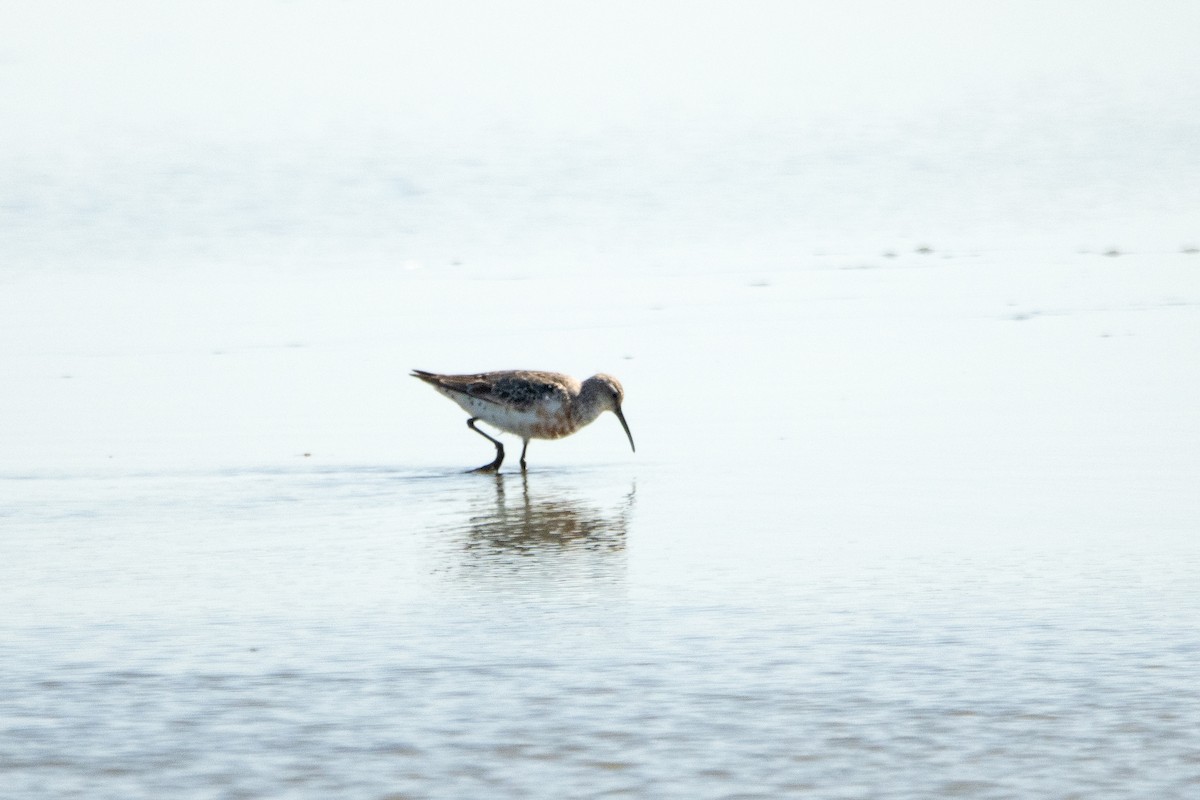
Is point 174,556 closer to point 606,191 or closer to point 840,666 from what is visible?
point 840,666

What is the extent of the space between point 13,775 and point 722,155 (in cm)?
2164

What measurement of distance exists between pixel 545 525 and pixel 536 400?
2.21m

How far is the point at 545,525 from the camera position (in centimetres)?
909

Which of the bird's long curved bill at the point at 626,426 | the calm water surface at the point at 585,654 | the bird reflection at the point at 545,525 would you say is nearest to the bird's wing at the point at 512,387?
the bird's long curved bill at the point at 626,426

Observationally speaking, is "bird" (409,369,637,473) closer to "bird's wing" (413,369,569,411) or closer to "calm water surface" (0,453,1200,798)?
"bird's wing" (413,369,569,411)

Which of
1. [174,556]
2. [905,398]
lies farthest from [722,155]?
[174,556]

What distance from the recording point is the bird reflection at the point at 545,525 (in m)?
8.51

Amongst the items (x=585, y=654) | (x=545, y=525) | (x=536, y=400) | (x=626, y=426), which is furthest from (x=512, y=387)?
(x=585, y=654)

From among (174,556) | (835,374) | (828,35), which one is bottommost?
(174,556)

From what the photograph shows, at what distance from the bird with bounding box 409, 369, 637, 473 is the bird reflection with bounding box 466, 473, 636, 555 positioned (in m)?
1.17

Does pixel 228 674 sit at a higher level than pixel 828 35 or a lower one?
lower

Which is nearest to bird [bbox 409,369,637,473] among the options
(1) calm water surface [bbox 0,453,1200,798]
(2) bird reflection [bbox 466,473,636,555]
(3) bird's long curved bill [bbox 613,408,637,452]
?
(3) bird's long curved bill [bbox 613,408,637,452]

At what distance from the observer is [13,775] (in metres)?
5.49

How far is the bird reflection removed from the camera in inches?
335
